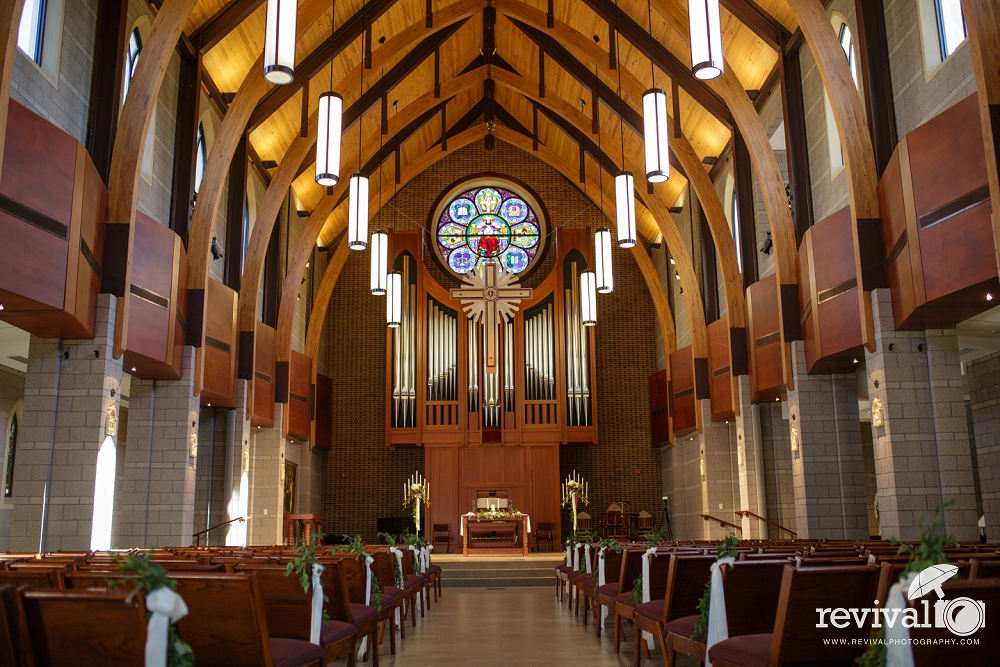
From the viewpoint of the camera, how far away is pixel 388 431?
20.0 metres

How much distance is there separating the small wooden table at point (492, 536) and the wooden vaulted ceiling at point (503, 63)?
296 inches

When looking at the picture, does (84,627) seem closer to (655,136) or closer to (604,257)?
(655,136)

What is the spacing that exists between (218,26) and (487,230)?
10.6 metres

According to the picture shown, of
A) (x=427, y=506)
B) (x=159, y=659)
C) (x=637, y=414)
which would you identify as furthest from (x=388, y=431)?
(x=159, y=659)

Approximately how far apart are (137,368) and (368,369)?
34.2 feet

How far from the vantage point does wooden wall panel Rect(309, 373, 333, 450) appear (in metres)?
20.1

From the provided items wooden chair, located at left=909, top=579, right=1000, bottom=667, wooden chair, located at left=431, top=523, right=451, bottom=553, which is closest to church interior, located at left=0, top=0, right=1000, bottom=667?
wooden chair, located at left=909, top=579, right=1000, bottom=667

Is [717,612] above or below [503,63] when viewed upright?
below

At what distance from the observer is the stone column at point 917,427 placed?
30.9 ft

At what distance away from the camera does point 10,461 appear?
14.3m

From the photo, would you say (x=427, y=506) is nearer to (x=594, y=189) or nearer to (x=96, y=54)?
(x=594, y=189)

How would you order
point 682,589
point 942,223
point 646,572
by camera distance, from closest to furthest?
point 682,589, point 646,572, point 942,223

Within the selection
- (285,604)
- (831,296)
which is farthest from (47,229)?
(831,296)

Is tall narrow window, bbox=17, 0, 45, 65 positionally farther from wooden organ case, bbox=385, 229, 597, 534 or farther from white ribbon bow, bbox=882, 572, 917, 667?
wooden organ case, bbox=385, 229, 597, 534
